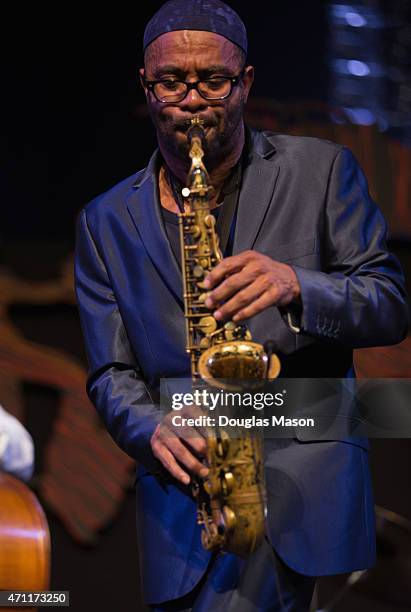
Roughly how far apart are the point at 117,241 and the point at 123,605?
1948 millimetres

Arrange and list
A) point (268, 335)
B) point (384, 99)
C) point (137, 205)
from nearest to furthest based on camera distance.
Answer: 1. point (268, 335)
2. point (137, 205)
3. point (384, 99)

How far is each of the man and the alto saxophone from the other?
0.16 ft

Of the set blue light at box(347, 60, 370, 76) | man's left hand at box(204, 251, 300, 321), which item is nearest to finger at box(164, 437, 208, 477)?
man's left hand at box(204, 251, 300, 321)

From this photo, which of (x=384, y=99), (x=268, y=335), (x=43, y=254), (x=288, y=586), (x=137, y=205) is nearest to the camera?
(x=288, y=586)

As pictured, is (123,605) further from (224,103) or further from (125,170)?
(224,103)

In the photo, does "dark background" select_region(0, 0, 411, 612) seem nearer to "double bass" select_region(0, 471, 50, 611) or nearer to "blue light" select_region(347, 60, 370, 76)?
"blue light" select_region(347, 60, 370, 76)

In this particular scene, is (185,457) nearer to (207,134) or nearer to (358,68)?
(207,134)

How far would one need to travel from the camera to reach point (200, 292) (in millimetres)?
2373

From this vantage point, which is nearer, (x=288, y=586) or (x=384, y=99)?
(x=288, y=586)

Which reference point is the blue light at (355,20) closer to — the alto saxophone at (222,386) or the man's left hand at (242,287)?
the alto saxophone at (222,386)

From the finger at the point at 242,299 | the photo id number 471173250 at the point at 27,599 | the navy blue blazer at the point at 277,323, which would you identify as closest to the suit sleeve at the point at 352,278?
the navy blue blazer at the point at 277,323

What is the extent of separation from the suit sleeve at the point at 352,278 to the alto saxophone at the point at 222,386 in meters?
0.15

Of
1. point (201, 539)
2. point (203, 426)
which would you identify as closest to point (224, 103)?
point (203, 426)

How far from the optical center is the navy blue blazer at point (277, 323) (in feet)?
7.55
